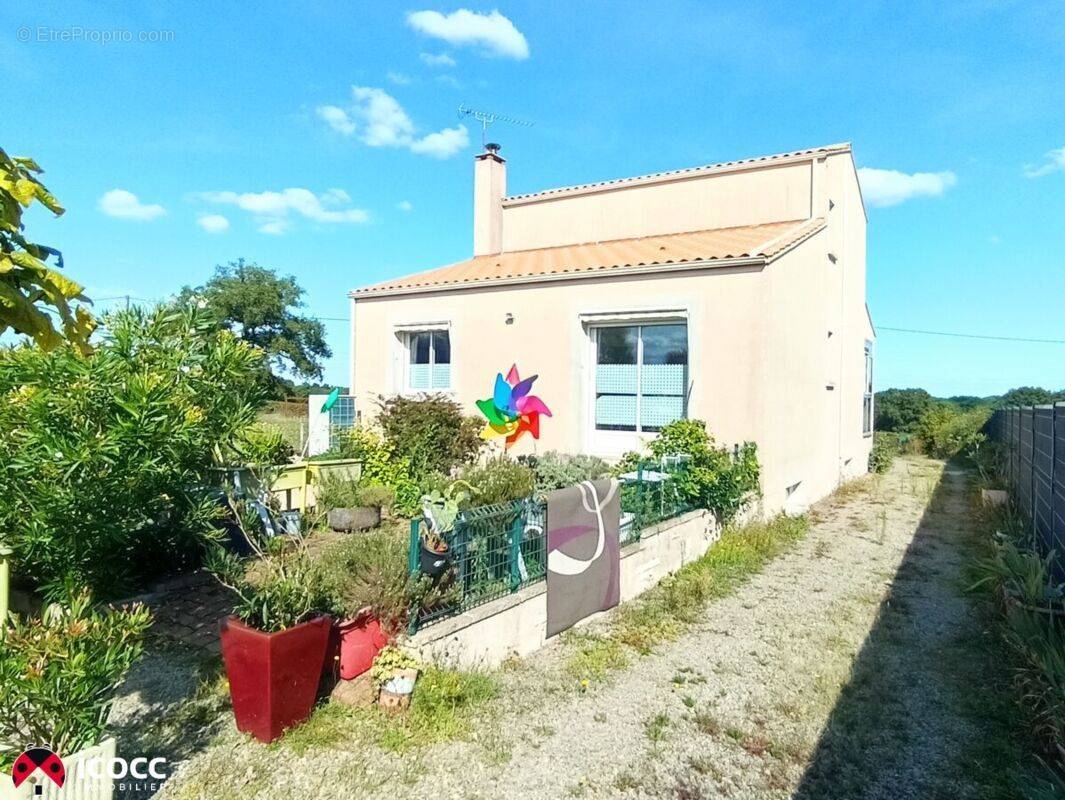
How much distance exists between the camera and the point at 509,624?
5223 millimetres

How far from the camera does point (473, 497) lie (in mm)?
7047

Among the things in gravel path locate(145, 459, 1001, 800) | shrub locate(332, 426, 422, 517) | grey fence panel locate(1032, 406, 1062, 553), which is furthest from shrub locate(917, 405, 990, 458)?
shrub locate(332, 426, 422, 517)

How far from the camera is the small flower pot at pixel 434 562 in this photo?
15.6ft

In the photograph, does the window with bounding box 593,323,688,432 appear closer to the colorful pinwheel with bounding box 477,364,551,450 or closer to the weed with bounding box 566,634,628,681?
the colorful pinwheel with bounding box 477,364,551,450

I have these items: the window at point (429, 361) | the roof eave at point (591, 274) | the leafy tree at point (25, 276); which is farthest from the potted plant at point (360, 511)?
the leafy tree at point (25, 276)

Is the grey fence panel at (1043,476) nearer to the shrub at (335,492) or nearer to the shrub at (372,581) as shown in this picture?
the shrub at (372,581)

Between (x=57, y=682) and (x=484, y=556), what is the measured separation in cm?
304

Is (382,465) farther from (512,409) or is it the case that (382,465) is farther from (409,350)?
(409,350)

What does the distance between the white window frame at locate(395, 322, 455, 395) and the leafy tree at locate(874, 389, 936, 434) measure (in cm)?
2647

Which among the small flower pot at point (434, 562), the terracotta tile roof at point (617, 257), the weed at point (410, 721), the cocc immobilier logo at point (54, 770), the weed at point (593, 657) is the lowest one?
the weed at point (593, 657)

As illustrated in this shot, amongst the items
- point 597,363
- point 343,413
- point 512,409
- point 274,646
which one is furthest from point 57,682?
point 343,413

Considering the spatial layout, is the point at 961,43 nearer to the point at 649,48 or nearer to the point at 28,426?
the point at 649,48

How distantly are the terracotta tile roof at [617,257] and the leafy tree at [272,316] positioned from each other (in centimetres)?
2679

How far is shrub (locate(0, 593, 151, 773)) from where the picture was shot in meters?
2.71
